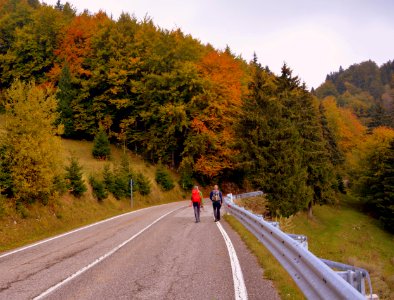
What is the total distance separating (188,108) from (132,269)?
3498cm

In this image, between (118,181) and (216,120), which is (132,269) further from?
(216,120)

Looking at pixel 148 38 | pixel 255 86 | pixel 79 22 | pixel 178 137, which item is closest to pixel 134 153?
pixel 178 137

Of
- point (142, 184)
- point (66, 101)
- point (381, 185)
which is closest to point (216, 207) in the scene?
point (142, 184)

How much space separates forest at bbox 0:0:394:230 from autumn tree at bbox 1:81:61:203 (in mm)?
8947

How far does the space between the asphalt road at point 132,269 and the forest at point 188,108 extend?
1628 centimetres

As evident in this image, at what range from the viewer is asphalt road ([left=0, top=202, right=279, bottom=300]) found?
6516 millimetres

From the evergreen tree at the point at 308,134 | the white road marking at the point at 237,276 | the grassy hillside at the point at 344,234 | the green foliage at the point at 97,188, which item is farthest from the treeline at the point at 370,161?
the white road marking at the point at 237,276

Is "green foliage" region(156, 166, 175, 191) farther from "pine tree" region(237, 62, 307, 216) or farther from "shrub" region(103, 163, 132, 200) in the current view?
"pine tree" region(237, 62, 307, 216)

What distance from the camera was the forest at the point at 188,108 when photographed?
30.5m

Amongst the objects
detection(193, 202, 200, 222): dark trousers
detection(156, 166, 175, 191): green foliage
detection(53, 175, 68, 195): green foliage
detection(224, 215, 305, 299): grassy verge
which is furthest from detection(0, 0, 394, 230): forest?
detection(224, 215, 305, 299): grassy verge

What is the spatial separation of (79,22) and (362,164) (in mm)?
48517

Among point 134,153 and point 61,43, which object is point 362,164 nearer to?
point 134,153

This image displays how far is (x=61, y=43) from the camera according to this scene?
184 ft

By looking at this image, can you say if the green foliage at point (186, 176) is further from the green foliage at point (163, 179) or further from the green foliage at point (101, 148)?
the green foliage at point (101, 148)
